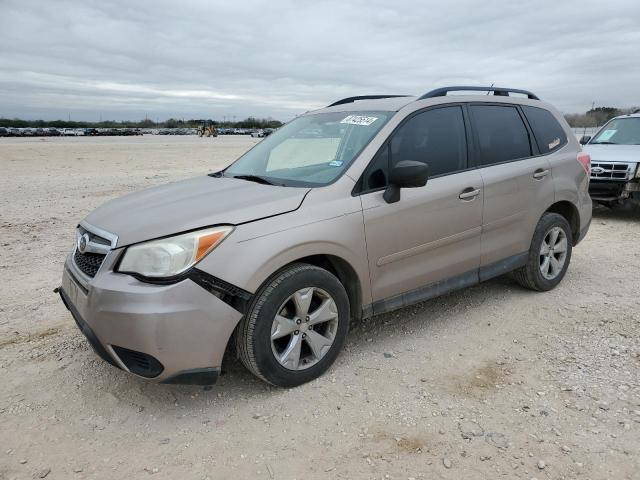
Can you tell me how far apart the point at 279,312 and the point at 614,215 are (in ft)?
26.3

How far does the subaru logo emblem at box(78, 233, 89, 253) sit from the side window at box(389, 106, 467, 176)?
2082 mm

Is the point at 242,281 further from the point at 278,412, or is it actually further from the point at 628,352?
the point at 628,352

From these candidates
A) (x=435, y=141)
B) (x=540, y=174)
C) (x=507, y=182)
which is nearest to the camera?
(x=435, y=141)

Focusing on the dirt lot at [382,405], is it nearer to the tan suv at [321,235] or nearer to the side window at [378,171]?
the tan suv at [321,235]

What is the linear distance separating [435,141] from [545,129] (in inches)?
61.6

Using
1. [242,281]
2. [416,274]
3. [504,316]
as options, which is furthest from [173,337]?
[504,316]

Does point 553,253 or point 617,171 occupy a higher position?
point 617,171

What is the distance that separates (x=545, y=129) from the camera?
4.87 m

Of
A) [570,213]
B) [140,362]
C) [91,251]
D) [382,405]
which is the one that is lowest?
[382,405]

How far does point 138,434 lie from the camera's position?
9.47 feet

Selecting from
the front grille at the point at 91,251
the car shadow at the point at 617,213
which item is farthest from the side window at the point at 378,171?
the car shadow at the point at 617,213

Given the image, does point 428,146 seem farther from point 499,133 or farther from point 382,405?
point 382,405

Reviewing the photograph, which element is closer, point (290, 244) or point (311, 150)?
point (290, 244)

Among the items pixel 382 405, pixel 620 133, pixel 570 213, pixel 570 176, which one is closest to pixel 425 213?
pixel 382 405
